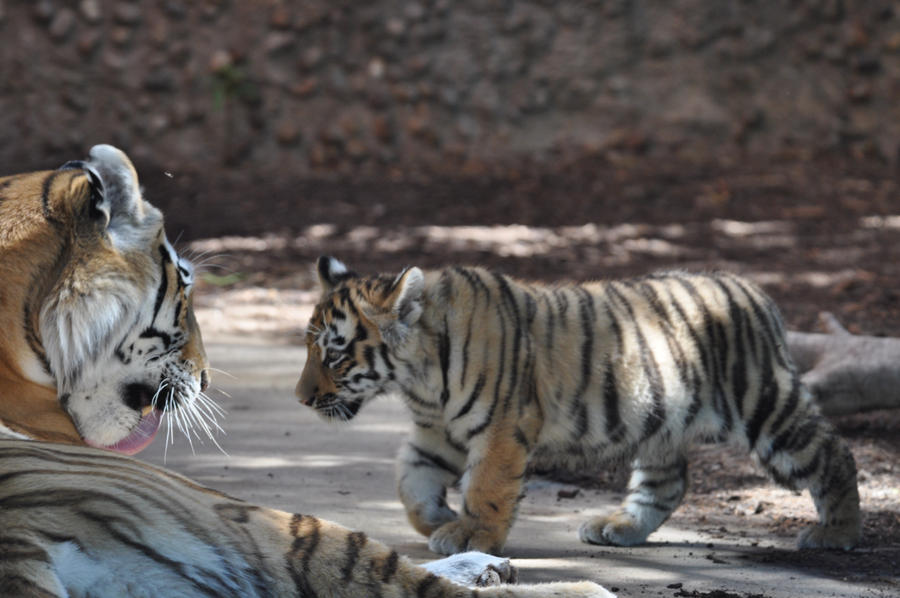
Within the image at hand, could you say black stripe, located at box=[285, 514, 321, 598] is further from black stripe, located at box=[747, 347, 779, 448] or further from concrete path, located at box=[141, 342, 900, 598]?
black stripe, located at box=[747, 347, 779, 448]

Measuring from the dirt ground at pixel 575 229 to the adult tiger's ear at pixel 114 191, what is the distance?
132 inches

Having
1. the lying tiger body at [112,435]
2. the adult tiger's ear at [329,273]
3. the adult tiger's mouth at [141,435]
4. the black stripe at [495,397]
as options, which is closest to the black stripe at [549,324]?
the black stripe at [495,397]

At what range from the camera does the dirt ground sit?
7324 millimetres

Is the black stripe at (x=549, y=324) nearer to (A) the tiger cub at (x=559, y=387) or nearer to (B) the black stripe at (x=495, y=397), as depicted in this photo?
(A) the tiger cub at (x=559, y=387)

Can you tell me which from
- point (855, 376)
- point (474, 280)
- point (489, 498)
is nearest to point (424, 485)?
point (489, 498)

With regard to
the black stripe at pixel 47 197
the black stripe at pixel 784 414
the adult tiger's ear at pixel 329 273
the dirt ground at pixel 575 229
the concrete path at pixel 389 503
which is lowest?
the dirt ground at pixel 575 229

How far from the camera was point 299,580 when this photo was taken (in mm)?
2180

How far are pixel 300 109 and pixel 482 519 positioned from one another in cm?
757

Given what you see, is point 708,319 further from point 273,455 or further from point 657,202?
point 657,202

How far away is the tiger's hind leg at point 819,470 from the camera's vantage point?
3.57m

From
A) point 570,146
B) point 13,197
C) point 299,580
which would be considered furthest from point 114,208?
point 570,146

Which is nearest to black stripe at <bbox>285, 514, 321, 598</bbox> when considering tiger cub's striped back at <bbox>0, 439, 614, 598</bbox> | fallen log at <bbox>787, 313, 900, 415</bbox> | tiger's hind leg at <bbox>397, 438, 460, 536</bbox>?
tiger cub's striped back at <bbox>0, 439, 614, 598</bbox>

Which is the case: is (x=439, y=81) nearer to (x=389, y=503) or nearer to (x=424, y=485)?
(x=389, y=503)

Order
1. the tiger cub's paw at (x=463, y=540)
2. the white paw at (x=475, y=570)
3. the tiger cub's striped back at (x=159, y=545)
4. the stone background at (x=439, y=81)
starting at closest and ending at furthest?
A: 1. the tiger cub's striped back at (x=159, y=545)
2. the white paw at (x=475, y=570)
3. the tiger cub's paw at (x=463, y=540)
4. the stone background at (x=439, y=81)
